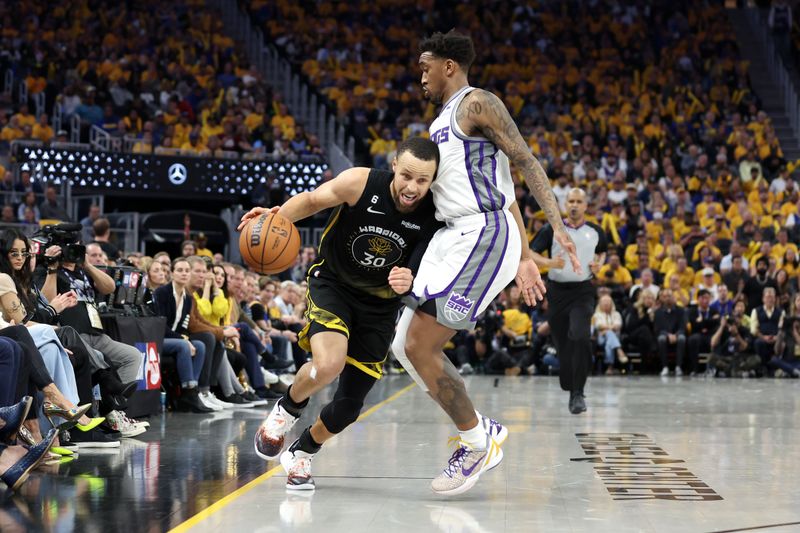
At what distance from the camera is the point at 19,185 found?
17016 mm

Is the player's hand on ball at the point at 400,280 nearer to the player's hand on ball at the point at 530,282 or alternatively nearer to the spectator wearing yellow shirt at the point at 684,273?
the player's hand on ball at the point at 530,282

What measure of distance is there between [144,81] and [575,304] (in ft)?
47.4

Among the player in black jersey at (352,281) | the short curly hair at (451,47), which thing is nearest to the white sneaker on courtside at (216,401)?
the player in black jersey at (352,281)

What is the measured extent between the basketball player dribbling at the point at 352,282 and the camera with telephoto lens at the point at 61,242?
2581 mm

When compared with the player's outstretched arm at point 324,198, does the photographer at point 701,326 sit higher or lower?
lower

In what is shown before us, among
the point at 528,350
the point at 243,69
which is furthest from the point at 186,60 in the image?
the point at 528,350

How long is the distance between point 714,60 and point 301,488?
2264cm

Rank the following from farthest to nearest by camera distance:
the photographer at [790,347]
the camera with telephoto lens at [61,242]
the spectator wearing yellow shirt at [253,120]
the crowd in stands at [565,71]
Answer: the crowd in stands at [565,71], the spectator wearing yellow shirt at [253,120], the photographer at [790,347], the camera with telephoto lens at [61,242]

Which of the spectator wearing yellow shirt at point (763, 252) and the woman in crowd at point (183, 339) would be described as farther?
the spectator wearing yellow shirt at point (763, 252)

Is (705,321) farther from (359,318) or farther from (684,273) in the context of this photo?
(359,318)

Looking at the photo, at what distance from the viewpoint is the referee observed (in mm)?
9180

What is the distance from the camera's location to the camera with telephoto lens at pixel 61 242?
712 centimetres

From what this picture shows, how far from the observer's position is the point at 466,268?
16.0 ft

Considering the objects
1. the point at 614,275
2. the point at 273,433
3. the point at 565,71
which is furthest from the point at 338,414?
the point at 565,71
